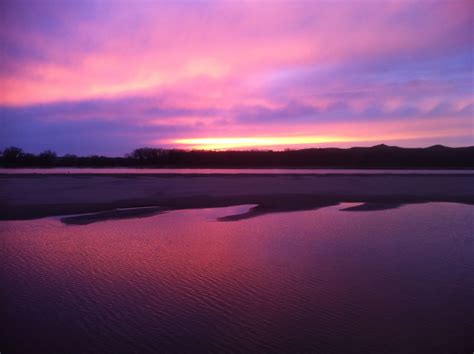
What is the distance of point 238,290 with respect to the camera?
244 inches

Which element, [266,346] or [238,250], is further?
[238,250]

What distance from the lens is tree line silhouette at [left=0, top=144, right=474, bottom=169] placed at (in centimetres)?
6788

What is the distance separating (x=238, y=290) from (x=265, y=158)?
7393 centimetres

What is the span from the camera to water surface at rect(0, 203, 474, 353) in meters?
4.60

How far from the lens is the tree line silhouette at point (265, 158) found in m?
67.9

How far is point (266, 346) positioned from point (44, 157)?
280 ft

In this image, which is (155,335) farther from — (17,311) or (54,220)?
(54,220)

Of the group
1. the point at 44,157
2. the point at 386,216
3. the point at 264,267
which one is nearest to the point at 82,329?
the point at 264,267

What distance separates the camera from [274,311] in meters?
5.38

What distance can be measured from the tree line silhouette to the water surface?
57.6 m

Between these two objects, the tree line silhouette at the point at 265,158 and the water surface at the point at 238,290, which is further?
the tree line silhouette at the point at 265,158

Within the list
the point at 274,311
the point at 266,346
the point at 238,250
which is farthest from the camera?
the point at 238,250

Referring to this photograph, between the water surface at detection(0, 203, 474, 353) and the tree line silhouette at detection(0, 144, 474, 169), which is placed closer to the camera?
the water surface at detection(0, 203, 474, 353)

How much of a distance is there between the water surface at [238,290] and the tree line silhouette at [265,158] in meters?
57.6
